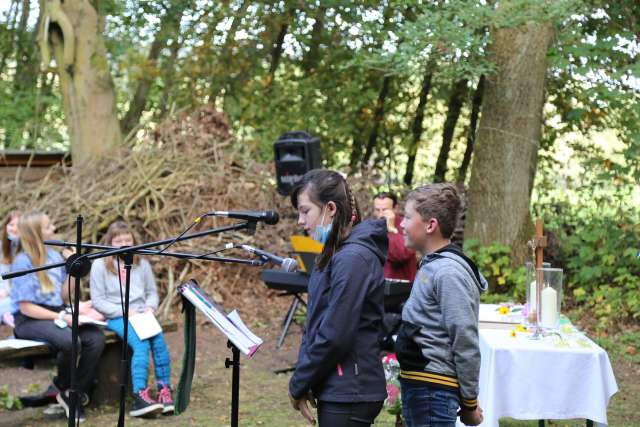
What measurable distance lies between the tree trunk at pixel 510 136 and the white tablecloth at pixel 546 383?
608 centimetres

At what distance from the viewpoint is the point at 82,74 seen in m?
12.8

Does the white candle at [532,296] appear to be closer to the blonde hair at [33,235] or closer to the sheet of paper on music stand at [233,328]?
the sheet of paper on music stand at [233,328]

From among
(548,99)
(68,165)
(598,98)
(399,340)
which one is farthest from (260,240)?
(399,340)

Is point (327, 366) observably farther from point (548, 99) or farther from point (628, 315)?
point (548, 99)

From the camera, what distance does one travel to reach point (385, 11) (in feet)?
42.4

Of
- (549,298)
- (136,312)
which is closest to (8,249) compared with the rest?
(136,312)

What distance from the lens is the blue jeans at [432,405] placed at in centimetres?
358

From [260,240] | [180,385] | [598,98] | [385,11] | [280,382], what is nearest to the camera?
[180,385]

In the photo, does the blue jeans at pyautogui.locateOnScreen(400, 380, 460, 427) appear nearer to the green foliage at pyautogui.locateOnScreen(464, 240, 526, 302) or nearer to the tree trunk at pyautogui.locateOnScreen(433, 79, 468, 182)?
the green foliage at pyautogui.locateOnScreen(464, 240, 526, 302)

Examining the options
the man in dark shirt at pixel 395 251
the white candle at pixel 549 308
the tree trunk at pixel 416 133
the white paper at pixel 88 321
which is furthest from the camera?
the tree trunk at pixel 416 133

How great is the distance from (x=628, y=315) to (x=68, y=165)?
8129 millimetres

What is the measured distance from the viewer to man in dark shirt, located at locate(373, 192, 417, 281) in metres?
8.09

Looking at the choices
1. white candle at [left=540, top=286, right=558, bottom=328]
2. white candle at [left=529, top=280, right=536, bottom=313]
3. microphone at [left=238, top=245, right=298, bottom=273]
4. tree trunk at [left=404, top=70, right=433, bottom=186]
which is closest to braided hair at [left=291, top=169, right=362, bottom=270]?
microphone at [left=238, top=245, right=298, bottom=273]

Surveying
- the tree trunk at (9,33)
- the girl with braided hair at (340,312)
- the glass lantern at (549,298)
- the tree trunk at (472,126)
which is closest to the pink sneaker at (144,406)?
the glass lantern at (549,298)
